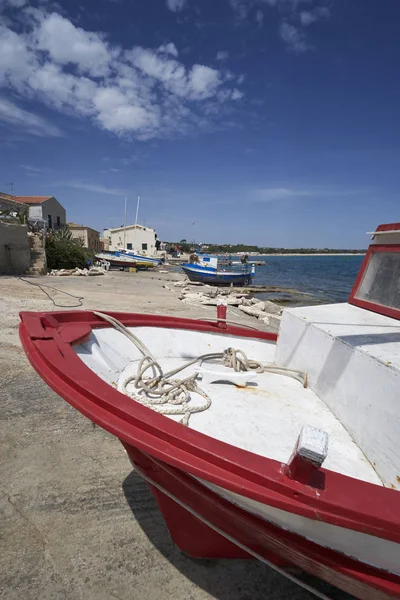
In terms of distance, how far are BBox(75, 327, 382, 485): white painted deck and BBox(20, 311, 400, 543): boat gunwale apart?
0.71m

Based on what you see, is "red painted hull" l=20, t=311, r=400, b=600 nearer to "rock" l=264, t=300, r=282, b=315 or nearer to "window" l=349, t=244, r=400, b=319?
"window" l=349, t=244, r=400, b=319

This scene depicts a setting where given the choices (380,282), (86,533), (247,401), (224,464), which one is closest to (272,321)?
(380,282)

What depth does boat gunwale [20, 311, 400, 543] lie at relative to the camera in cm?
139

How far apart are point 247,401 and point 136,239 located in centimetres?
5262

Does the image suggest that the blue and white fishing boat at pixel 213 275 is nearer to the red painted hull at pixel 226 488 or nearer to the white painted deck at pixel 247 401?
the white painted deck at pixel 247 401

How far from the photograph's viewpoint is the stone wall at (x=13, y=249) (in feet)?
52.9

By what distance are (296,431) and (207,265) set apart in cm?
2891

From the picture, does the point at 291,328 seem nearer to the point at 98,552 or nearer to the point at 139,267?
the point at 98,552

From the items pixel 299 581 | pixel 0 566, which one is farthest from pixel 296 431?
pixel 0 566

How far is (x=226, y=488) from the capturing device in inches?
60.7

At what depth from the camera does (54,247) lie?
74.7 ft

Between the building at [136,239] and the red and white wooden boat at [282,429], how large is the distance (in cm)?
5038

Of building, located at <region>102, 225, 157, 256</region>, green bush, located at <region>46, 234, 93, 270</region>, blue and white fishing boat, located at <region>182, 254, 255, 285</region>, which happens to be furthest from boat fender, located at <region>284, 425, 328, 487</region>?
building, located at <region>102, 225, 157, 256</region>

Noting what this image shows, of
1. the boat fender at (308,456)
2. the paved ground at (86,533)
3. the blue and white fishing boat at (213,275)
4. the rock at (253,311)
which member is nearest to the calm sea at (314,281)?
the blue and white fishing boat at (213,275)
